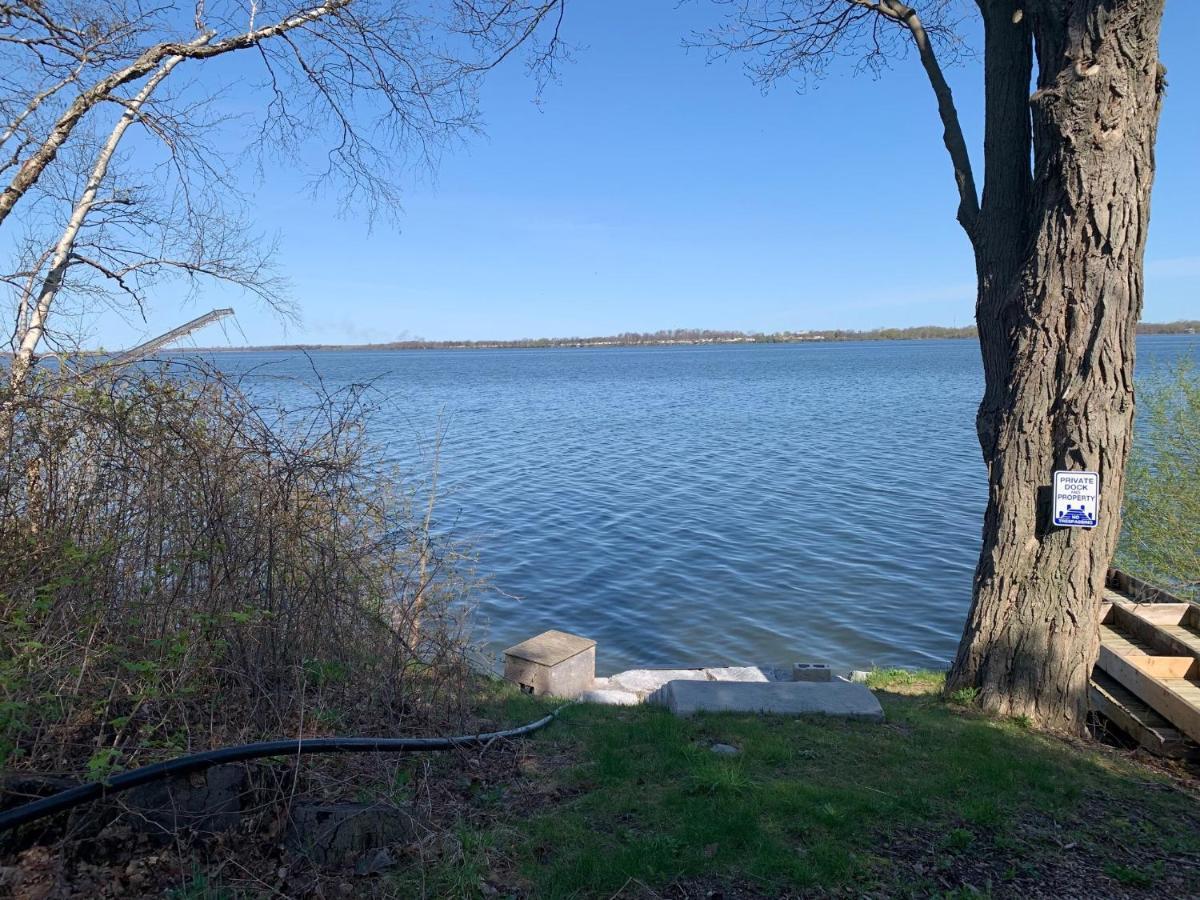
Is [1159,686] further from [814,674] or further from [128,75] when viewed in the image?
[128,75]

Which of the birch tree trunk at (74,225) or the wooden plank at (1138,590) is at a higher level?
the birch tree trunk at (74,225)

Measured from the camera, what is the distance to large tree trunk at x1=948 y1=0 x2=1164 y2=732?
5547 mm

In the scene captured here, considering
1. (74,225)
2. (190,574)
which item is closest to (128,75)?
(74,225)

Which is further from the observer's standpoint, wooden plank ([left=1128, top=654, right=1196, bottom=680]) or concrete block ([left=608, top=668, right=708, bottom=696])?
concrete block ([left=608, top=668, right=708, bottom=696])

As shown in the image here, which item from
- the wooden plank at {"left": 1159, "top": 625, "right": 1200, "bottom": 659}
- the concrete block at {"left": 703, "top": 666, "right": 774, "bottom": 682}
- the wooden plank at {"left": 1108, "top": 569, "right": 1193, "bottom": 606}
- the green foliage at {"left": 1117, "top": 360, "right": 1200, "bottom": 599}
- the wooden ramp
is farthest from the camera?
the green foliage at {"left": 1117, "top": 360, "right": 1200, "bottom": 599}

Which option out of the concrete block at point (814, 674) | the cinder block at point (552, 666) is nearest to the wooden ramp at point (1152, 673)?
the concrete block at point (814, 674)

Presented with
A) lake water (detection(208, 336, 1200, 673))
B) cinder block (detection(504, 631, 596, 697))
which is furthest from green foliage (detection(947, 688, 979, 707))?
lake water (detection(208, 336, 1200, 673))

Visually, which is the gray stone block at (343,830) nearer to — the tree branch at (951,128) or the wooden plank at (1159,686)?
the wooden plank at (1159,686)

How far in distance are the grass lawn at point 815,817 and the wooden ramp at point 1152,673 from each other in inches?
18.4

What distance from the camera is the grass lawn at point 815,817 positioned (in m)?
3.63

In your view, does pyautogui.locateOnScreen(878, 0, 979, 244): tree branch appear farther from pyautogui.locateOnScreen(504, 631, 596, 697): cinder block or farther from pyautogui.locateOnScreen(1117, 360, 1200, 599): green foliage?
pyautogui.locateOnScreen(1117, 360, 1200, 599): green foliage

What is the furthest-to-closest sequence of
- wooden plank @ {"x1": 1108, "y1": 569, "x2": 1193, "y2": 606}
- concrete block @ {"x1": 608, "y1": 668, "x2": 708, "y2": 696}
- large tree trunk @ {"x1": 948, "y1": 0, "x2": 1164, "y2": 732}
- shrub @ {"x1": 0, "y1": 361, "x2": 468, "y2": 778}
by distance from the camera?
concrete block @ {"x1": 608, "y1": 668, "x2": 708, "y2": 696}
wooden plank @ {"x1": 1108, "y1": 569, "x2": 1193, "y2": 606}
large tree trunk @ {"x1": 948, "y1": 0, "x2": 1164, "y2": 732}
shrub @ {"x1": 0, "y1": 361, "x2": 468, "y2": 778}

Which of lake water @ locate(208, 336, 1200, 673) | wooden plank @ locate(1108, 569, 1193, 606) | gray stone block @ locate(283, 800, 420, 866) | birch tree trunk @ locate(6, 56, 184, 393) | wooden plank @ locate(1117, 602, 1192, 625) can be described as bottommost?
lake water @ locate(208, 336, 1200, 673)

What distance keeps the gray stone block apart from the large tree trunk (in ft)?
15.1
